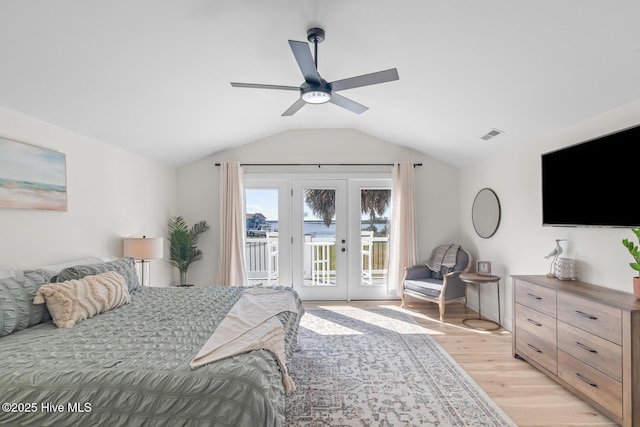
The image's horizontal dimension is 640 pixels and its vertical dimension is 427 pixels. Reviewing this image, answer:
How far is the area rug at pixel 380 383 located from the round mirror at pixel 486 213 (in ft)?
5.23

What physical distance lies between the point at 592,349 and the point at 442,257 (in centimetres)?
258

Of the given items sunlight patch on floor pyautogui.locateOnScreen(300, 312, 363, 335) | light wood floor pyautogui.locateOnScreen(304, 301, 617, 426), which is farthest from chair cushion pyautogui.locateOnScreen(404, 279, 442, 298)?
sunlight patch on floor pyautogui.locateOnScreen(300, 312, 363, 335)

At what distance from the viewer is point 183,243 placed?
471 cm

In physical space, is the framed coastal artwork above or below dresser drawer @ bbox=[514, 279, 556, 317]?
above

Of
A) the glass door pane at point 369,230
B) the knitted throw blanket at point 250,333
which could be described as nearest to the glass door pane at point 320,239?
the glass door pane at point 369,230

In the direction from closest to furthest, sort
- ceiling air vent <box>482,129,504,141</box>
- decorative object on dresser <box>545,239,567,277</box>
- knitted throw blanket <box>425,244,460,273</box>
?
→ decorative object on dresser <box>545,239,567,277</box> → ceiling air vent <box>482,129,504,141</box> → knitted throw blanket <box>425,244,460,273</box>

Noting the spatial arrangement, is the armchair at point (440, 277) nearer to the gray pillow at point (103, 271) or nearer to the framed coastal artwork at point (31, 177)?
the gray pillow at point (103, 271)

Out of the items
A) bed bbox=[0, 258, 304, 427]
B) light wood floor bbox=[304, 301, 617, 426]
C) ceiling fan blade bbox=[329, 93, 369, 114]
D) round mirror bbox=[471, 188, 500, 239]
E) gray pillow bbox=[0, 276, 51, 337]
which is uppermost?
ceiling fan blade bbox=[329, 93, 369, 114]

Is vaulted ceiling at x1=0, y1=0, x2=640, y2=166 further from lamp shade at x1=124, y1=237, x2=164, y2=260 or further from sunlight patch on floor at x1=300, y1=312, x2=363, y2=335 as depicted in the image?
sunlight patch on floor at x1=300, y1=312, x2=363, y2=335

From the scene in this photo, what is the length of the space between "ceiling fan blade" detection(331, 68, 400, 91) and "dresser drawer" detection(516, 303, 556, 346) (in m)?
2.27

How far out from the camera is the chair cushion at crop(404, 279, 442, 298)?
4258 mm

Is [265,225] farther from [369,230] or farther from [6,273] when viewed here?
[6,273]

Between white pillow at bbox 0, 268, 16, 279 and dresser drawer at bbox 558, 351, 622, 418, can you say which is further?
white pillow at bbox 0, 268, 16, 279

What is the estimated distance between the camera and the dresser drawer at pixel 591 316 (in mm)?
1987
